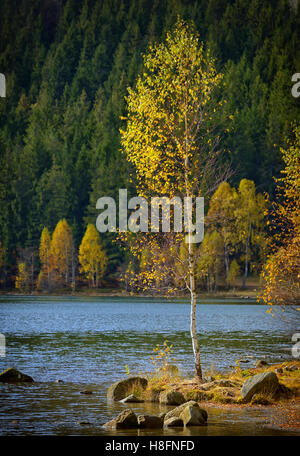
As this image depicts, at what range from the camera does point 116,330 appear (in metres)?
63.8

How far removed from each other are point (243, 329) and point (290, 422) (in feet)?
144

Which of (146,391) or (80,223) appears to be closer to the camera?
(146,391)

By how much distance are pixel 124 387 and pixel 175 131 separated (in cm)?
1064

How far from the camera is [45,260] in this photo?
150375 mm

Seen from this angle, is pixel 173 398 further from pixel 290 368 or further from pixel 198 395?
pixel 290 368

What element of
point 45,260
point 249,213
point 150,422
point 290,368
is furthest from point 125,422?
point 45,260

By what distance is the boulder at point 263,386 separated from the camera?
1016 inches

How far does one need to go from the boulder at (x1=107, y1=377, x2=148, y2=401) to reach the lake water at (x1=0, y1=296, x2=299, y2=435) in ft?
1.65

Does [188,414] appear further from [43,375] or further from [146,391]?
[43,375]

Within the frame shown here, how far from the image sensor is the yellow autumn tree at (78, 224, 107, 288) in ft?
483

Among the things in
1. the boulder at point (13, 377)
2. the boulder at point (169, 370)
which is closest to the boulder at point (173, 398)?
the boulder at point (169, 370)

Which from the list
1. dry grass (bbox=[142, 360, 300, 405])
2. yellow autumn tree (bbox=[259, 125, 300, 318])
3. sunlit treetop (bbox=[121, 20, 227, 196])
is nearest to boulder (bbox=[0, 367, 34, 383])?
dry grass (bbox=[142, 360, 300, 405])

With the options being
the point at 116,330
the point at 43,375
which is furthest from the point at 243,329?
the point at 43,375

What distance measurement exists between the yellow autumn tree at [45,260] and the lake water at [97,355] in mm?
58611
